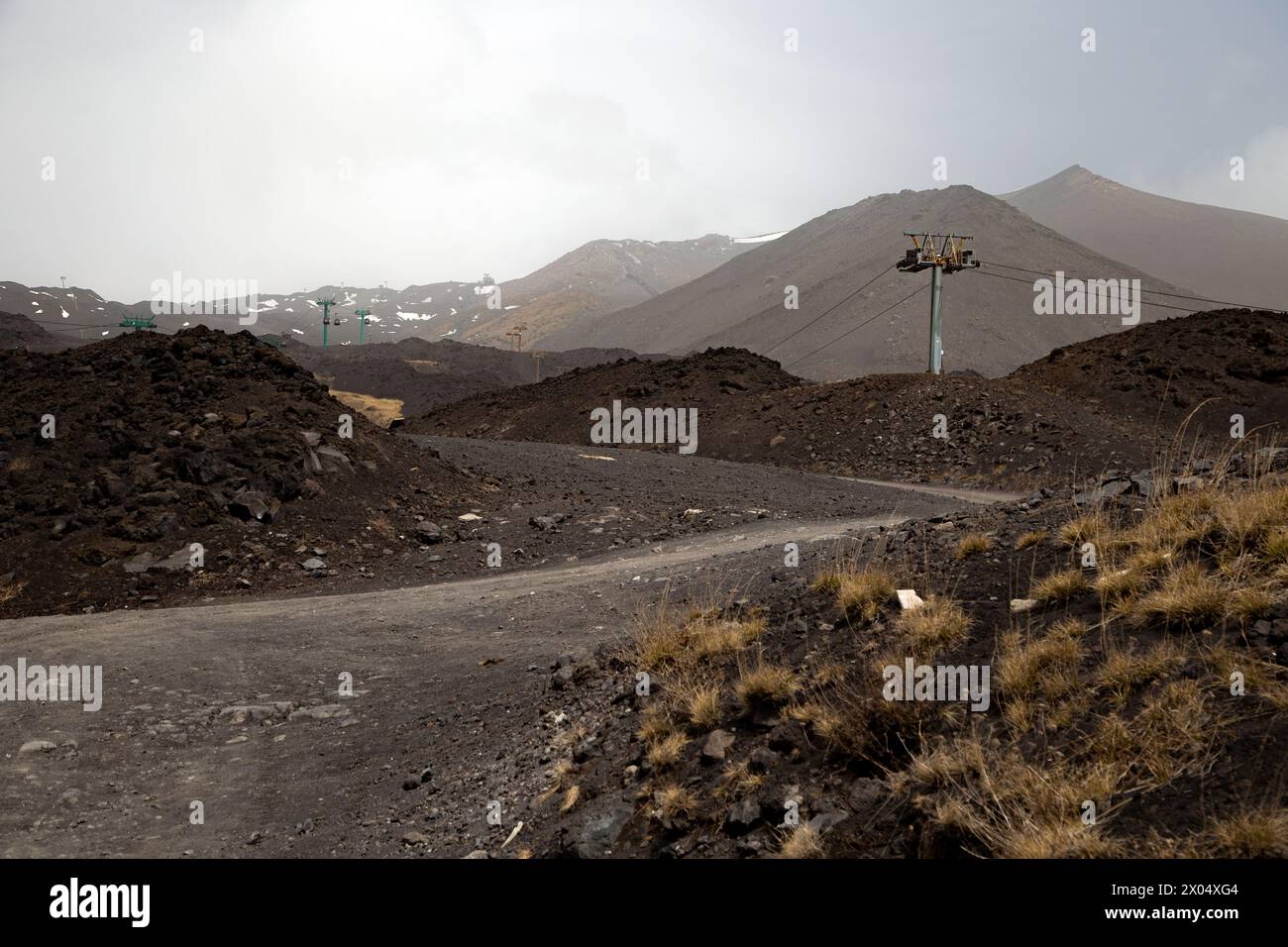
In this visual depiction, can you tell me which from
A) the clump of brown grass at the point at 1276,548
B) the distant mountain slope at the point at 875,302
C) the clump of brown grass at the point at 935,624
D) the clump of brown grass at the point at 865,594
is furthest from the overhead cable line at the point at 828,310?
the clump of brown grass at the point at 1276,548

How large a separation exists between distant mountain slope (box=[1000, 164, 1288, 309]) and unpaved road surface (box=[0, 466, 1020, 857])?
14361cm

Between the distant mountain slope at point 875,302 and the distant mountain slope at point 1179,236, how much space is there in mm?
27139

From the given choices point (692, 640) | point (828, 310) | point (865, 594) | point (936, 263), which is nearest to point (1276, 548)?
point (865, 594)

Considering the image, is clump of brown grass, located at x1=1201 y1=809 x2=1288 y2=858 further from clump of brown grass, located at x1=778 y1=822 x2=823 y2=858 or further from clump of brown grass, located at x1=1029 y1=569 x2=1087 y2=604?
clump of brown grass, located at x1=1029 y1=569 x2=1087 y2=604

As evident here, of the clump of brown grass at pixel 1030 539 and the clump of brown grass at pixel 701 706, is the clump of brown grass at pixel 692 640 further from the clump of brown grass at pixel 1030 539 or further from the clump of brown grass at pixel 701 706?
the clump of brown grass at pixel 1030 539

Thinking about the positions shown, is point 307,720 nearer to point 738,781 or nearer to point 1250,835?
point 738,781

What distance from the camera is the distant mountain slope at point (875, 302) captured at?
297ft

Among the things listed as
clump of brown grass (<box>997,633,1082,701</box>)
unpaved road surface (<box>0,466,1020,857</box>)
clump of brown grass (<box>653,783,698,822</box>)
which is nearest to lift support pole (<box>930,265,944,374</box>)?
unpaved road surface (<box>0,466,1020,857</box>)

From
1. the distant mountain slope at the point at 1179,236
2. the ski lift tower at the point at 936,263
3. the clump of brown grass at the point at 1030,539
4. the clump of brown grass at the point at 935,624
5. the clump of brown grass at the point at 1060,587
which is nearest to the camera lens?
the clump of brown grass at the point at 935,624

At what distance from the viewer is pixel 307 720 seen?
7.41 m

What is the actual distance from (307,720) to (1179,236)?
182123 millimetres
